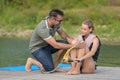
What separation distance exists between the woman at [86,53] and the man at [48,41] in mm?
229

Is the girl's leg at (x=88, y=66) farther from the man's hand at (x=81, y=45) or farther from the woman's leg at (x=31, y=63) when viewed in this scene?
the woman's leg at (x=31, y=63)

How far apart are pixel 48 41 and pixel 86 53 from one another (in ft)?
2.26

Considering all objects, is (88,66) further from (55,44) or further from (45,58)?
(45,58)

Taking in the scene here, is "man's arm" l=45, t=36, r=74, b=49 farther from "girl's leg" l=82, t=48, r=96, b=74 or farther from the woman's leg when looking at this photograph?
the woman's leg

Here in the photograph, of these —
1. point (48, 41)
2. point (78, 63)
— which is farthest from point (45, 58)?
point (78, 63)

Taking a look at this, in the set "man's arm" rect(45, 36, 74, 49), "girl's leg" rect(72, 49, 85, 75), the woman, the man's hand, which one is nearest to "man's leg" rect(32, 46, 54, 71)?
"man's arm" rect(45, 36, 74, 49)

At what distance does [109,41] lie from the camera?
2477 cm

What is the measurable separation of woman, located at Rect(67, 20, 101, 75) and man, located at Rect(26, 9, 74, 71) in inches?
9.0

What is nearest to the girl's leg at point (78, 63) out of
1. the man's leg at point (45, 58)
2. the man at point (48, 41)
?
the man at point (48, 41)

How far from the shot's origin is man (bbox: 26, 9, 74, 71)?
798 cm

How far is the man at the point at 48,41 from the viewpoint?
7980 millimetres

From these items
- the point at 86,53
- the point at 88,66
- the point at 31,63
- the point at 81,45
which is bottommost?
the point at 31,63

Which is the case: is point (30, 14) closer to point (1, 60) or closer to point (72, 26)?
point (72, 26)

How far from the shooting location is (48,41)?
8008 mm
